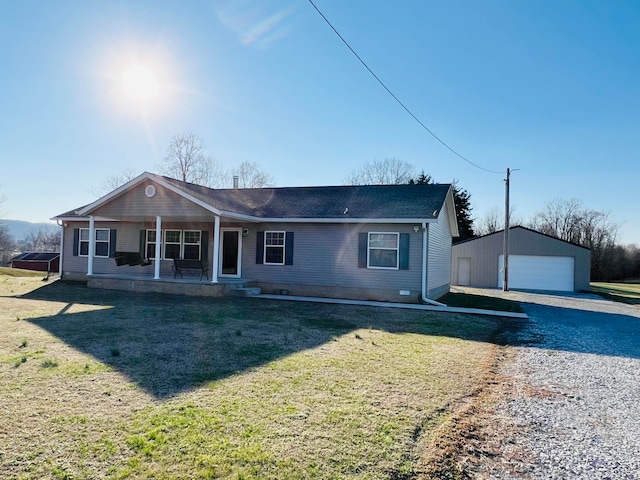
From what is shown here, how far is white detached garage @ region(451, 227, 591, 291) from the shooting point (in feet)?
74.3

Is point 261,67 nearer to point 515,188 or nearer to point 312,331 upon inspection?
point 312,331

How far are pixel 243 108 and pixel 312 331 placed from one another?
320 inches

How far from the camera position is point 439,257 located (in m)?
16.0

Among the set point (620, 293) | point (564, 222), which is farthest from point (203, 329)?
point (564, 222)

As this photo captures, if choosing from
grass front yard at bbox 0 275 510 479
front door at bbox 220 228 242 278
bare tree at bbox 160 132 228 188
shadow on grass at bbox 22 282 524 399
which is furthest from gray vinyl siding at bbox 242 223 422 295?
bare tree at bbox 160 132 228 188

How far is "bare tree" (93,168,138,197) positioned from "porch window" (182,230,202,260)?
25781mm

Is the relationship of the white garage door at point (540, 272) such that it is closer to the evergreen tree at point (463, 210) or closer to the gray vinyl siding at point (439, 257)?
the gray vinyl siding at point (439, 257)

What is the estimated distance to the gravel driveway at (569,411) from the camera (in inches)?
119

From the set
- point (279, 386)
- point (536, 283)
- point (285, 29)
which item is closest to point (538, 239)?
point (536, 283)

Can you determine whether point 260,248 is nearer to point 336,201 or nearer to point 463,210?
point 336,201

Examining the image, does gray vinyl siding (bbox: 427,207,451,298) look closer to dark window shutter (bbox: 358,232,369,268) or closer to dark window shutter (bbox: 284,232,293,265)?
dark window shutter (bbox: 358,232,369,268)

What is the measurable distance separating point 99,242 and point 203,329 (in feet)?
39.7

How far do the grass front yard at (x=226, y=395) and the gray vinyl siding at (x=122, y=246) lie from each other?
24.8ft

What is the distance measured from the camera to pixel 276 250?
14773mm
